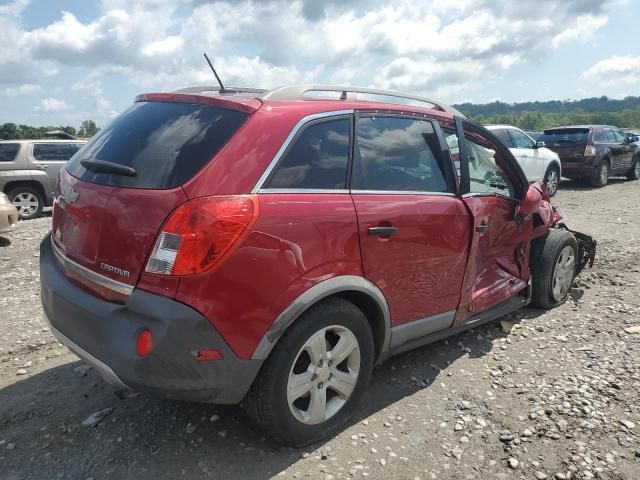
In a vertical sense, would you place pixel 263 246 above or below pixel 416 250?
above

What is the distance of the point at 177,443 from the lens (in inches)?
109

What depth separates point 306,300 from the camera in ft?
8.16

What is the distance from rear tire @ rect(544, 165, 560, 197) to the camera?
1286cm

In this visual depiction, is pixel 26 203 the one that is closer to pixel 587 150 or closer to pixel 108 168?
pixel 108 168

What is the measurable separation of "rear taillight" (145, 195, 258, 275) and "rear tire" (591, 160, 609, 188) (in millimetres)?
14232

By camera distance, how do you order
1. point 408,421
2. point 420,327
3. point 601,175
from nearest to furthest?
point 408,421 → point 420,327 → point 601,175

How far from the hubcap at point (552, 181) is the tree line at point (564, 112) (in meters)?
55.6

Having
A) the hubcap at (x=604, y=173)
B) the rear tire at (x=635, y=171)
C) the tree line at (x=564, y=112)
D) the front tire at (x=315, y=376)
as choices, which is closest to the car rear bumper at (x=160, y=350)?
the front tire at (x=315, y=376)

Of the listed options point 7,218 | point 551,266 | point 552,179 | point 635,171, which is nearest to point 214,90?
point 551,266

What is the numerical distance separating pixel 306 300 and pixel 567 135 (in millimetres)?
14181

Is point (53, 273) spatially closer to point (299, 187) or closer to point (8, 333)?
point (299, 187)

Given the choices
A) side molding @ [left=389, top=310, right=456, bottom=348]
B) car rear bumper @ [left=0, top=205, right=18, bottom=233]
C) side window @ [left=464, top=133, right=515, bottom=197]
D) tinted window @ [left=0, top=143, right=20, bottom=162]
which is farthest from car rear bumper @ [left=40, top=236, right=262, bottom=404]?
tinted window @ [left=0, top=143, right=20, bottom=162]

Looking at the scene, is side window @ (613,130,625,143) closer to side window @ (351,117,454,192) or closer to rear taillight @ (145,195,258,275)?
side window @ (351,117,454,192)

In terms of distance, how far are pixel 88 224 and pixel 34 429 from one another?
1.24 meters
